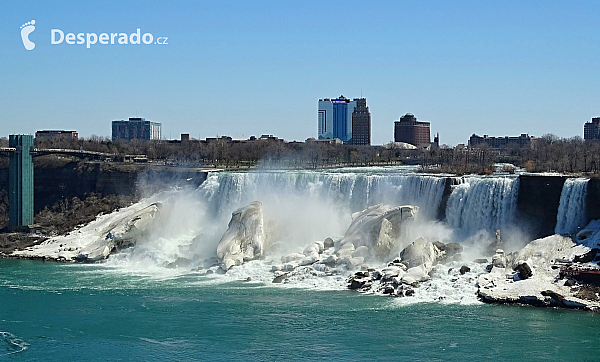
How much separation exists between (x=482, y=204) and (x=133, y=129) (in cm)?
12503

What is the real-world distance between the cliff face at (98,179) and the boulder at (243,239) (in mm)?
10419

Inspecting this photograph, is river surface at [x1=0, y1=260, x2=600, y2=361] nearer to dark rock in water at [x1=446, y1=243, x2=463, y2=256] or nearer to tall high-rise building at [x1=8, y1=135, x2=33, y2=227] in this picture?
dark rock in water at [x1=446, y1=243, x2=463, y2=256]

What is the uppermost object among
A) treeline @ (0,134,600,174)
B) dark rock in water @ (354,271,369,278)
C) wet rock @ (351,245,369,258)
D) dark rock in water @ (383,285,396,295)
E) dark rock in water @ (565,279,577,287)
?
treeline @ (0,134,600,174)

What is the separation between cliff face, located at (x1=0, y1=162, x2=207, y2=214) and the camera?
4875cm

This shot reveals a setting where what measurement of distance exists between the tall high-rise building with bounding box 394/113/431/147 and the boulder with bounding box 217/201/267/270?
10658 centimetres

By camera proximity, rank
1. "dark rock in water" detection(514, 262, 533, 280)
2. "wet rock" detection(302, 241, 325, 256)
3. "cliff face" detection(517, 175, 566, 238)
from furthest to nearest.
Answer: "cliff face" detection(517, 175, 566, 238), "wet rock" detection(302, 241, 325, 256), "dark rock in water" detection(514, 262, 533, 280)

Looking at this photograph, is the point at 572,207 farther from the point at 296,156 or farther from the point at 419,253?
the point at 296,156

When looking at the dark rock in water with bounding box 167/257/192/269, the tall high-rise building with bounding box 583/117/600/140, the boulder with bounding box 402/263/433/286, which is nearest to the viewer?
the boulder with bounding box 402/263/433/286

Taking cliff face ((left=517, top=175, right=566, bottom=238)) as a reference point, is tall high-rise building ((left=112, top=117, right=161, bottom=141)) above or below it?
above

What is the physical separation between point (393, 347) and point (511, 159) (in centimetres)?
5518

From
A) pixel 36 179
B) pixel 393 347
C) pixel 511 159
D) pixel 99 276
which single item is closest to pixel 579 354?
pixel 393 347

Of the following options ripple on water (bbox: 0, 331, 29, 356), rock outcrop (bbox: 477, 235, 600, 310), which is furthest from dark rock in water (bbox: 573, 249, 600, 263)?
ripple on water (bbox: 0, 331, 29, 356)

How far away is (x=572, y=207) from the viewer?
34312 mm

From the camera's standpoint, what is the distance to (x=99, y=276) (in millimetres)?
33969
